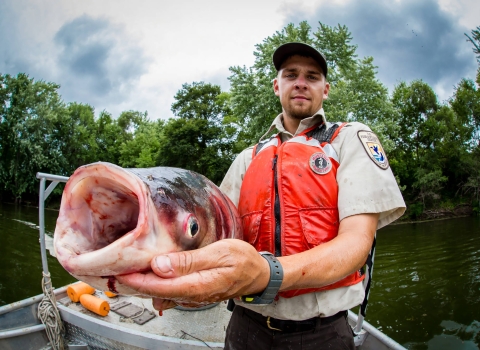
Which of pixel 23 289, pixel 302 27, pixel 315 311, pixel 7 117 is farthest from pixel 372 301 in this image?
pixel 7 117

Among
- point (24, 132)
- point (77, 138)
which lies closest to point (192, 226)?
point (24, 132)

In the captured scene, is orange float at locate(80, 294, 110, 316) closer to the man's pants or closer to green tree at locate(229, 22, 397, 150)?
the man's pants

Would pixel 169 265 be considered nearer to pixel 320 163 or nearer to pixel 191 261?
pixel 191 261

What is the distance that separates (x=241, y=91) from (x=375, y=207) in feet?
72.2

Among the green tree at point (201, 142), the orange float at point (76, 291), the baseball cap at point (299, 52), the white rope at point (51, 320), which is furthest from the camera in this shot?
the green tree at point (201, 142)

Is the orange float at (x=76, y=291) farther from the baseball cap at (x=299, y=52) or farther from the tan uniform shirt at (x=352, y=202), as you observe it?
the baseball cap at (x=299, y=52)

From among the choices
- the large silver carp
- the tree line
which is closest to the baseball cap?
the large silver carp

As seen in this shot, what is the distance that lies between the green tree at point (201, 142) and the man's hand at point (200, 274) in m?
30.6

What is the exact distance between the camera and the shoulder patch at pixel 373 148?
6.17ft

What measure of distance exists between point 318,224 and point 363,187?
1.05 feet

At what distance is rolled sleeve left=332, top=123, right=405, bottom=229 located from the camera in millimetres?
1740

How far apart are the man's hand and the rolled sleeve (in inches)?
31.3

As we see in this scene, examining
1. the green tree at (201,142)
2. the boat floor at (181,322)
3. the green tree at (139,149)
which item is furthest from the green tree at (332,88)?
the green tree at (139,149)

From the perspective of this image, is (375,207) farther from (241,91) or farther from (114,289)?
(241,91)
